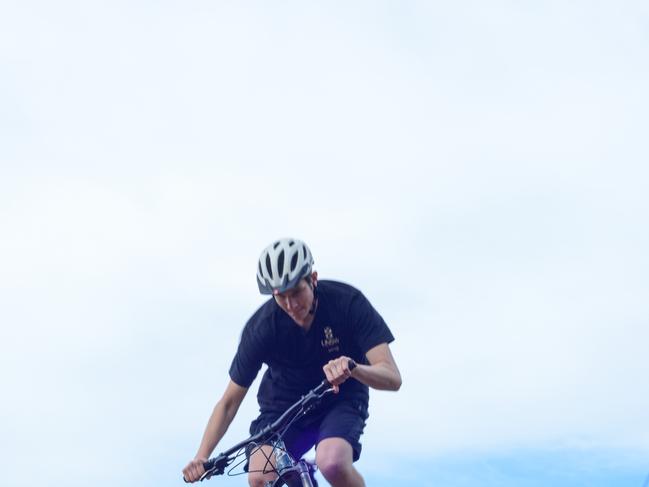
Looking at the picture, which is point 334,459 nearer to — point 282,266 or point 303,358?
point 303,358

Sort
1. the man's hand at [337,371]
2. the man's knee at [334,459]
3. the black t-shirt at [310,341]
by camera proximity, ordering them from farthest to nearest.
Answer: the black t-shirt at [310,341], the man's knee at [334,459], the man's hand at [337,371]

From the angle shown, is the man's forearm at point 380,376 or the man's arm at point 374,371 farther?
the man's forearm at point 380,376

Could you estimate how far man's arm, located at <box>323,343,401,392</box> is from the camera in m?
7.67

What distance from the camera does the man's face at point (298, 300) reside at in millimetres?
8867

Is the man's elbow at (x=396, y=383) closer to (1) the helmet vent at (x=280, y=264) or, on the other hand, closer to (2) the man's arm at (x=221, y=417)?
(1) the helmet vent at (x=280, y=264)

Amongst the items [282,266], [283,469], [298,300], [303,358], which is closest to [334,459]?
[283,469]

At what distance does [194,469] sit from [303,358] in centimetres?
128

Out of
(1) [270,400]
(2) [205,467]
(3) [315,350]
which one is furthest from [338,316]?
(2) [205,467]

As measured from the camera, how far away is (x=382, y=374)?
8516 millimetres

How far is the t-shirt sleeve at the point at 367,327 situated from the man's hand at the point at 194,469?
61.8 inches

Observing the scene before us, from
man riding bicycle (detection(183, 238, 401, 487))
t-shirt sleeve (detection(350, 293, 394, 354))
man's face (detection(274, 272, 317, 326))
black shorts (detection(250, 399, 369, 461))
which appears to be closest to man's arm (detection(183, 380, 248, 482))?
man riding bicycle (detection(183, 238, 401, 487))

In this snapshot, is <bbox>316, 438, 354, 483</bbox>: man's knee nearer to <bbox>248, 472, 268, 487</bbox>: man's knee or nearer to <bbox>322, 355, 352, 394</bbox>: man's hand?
<bbox>248, 472, 268, 487</bbox>: man's knee

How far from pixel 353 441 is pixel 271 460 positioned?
67 centimetres

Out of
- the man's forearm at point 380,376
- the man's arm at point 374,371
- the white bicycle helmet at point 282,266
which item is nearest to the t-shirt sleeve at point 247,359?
the white bicycle helmet at point 282,266
